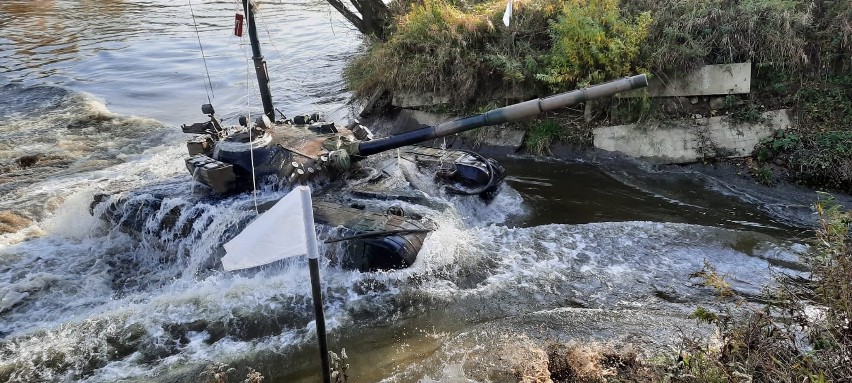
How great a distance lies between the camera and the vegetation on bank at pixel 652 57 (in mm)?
9750

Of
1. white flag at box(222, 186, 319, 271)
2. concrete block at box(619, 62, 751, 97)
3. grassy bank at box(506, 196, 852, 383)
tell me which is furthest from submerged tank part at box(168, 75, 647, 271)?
concrete block at box(619, 62, 751, 97)

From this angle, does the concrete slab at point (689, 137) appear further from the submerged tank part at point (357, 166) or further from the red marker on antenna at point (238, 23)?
the red marker on antenna at point (238, 23)

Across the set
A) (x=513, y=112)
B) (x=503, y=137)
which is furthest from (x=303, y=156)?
(x=503, y=137)

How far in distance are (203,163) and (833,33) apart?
9.37 m

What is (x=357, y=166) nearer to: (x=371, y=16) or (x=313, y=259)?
(x=313, y=259)

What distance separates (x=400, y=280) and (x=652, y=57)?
582cm

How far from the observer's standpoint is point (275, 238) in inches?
175

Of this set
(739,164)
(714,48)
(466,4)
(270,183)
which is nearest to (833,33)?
(714,48)

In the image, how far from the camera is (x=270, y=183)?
8.32m

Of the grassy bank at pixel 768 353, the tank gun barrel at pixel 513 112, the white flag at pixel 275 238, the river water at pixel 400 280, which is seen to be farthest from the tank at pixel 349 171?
the white flag at pixel 275 238

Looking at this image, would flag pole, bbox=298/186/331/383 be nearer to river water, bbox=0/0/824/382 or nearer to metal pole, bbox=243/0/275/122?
river water, bbox=0/0/824/382

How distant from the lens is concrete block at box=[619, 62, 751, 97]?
1027cm

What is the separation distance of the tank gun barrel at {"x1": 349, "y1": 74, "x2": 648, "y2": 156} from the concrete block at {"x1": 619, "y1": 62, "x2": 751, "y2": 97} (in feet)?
11.9

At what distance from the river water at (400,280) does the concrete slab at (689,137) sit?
366mm
